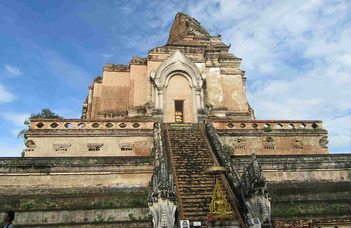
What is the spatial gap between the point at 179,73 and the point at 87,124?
7.37 metres

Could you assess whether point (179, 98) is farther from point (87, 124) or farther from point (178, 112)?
point (87, 124)

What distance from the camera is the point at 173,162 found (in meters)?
12.0

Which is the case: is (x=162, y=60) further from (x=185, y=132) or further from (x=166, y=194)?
(x=166, y=194)

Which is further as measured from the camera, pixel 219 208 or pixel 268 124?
pixel 268 124

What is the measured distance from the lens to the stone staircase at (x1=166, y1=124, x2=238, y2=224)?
31.4 ft

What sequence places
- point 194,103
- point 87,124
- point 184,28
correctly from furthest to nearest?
point 184,28 < point 194,103 < point 87,124

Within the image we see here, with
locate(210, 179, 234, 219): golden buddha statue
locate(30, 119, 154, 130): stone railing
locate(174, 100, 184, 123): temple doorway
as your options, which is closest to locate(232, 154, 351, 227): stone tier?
locate(210, 179, 234, 219): golden buddha statue

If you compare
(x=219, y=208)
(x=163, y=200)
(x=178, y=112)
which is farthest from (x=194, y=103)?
(x=163, y=200)

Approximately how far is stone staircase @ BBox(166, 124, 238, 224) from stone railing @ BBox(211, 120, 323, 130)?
5.11 ft

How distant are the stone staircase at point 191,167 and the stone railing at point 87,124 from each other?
1624mm

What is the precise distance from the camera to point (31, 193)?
10969 mm

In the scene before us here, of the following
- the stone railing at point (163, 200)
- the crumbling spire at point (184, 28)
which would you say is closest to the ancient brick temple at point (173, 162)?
the stone railing at point (163, 200)

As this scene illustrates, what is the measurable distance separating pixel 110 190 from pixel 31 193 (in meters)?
3.03

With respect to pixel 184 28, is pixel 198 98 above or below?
below
